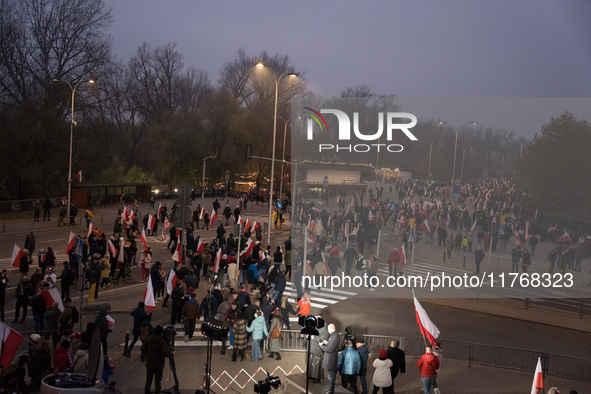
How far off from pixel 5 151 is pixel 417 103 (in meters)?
39.1

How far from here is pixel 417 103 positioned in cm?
1664

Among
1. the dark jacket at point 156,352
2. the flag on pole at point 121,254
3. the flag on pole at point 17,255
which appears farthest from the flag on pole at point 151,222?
the dark jacket at point 156,352

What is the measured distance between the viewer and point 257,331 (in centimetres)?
1329

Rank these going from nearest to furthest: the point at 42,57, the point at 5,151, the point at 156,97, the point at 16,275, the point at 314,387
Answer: the point at 314,387, the point at 16,275, the point at 5,151, the point at 42,57, the point at 156,97

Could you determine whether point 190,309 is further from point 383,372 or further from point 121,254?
point 121,254

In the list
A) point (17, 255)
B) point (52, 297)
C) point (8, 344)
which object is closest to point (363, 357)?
point (8, 344)

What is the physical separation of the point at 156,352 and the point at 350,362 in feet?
13.3

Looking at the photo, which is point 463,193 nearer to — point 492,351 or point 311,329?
point 492,351

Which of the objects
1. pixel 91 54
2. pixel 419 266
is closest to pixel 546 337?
pixel 419 266

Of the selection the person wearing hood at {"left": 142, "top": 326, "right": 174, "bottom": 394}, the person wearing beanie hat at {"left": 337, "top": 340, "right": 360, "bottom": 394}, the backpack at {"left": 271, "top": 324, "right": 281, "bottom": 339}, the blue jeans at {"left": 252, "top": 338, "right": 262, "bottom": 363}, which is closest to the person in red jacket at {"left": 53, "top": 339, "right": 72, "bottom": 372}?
the person wearing hood at {"left": 142, "top": 326, "right": 174, "bottom": 394}

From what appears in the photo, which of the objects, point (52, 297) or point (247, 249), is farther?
point (247, 249)

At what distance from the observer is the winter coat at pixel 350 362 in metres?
11.2

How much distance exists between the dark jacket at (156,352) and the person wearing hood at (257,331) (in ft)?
9.71

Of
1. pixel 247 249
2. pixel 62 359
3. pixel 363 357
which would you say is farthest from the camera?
pixel 247 249
